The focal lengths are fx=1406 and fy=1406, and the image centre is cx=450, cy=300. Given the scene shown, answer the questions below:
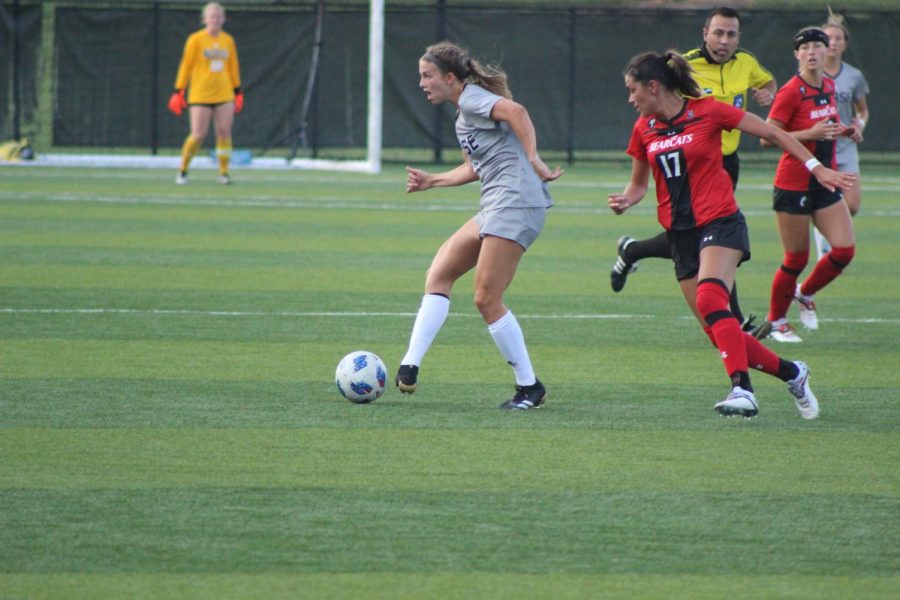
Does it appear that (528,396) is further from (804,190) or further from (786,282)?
(804,190)

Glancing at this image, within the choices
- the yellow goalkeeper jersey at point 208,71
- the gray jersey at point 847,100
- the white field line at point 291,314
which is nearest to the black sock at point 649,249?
the white field line at point 291,314

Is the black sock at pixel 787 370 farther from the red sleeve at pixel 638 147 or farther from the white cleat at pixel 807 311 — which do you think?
the white cleat at pixel 807 311

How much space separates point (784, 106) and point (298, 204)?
11.0 m

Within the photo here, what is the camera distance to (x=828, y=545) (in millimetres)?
4898

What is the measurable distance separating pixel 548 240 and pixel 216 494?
36.1 ft

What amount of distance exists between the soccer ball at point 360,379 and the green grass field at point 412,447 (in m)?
0.08

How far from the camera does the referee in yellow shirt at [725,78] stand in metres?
9.03

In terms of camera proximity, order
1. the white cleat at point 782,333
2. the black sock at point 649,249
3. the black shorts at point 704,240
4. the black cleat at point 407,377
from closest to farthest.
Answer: the black shorts at point 704,240 < the black cleat at point 407,377 < the black sock at point 649,249 < the white cleat at point 782,333

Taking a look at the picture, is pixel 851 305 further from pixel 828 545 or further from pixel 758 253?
pixel 828 545

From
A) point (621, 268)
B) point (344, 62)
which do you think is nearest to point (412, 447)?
point (621, 268)

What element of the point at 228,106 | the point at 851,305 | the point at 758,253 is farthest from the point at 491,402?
the point at 228,106

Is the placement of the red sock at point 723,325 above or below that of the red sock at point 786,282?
above

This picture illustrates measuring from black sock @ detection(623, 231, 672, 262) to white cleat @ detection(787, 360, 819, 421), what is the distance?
7.98 ft

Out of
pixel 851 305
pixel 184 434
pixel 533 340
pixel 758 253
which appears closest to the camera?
pixel 184 434
